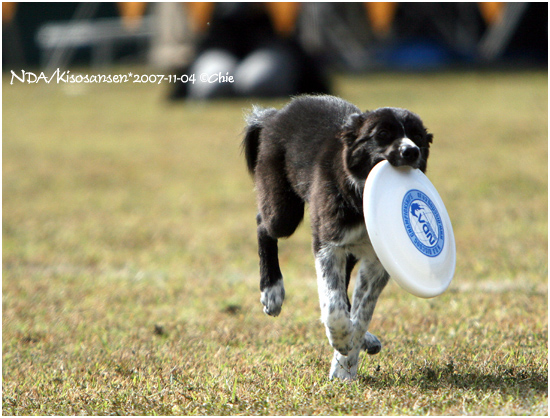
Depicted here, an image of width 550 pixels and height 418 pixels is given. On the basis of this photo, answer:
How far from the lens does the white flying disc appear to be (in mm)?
3076

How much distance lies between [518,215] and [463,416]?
4923 millimetres

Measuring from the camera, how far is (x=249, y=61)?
55.4 feet

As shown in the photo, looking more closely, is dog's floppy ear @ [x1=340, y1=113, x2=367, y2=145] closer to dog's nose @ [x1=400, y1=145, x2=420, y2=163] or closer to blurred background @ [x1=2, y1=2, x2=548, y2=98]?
dog's nose @ [x1=400, y1=145, x2=420, y2=163]

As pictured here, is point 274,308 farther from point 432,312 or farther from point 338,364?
point 432,312

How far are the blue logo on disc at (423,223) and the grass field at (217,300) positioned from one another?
63cm

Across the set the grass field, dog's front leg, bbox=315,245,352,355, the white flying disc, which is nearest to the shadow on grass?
the grass field

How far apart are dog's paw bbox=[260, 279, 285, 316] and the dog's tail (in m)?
0.72

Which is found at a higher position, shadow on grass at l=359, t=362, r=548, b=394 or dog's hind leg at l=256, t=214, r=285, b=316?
dog's hind leg at l=256, t=214, r=285, b=316

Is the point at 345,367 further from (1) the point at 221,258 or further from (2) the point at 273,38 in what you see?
(2) the point at 273,38

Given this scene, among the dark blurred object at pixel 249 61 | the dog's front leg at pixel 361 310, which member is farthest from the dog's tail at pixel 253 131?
the dark blurred object at pixel 249 61

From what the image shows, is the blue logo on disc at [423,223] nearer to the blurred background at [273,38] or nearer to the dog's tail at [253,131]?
the dog's tail at [253,131]

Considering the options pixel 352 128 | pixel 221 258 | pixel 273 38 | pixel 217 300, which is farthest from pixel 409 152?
pixel 273 38

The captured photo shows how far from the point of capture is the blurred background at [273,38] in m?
17.2

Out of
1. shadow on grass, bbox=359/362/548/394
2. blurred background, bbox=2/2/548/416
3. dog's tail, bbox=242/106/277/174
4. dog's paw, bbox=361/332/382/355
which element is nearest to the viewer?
shadow on grass, bbox=359/362/548/394
